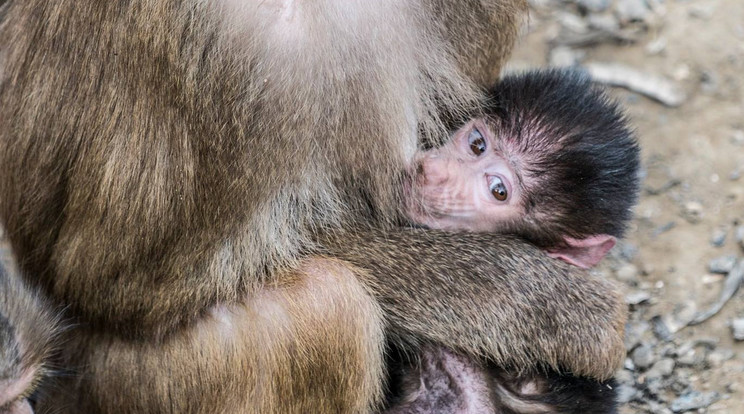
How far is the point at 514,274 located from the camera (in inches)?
116

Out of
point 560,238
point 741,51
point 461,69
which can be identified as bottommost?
point 560,238

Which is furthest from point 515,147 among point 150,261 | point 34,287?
point 34,287

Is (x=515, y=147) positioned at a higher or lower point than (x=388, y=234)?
higher

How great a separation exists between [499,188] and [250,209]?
801 millimetres

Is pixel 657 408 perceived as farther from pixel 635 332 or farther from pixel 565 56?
pixel 565 56

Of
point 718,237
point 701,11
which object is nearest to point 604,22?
point 701,11

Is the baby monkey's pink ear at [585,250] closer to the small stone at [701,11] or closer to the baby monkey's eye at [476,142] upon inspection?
the baby monkey's eye at [476,142]

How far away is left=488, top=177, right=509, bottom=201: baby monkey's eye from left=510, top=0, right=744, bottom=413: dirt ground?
901 mm

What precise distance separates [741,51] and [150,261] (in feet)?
9.47

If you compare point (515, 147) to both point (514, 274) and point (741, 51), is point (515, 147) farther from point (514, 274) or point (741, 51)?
point (741, 51)

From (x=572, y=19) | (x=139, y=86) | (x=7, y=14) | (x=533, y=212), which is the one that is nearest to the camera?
(x=139, y=86)

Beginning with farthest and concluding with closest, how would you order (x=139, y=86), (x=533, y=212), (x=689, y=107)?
(x=689, y=107) < (x=533, y=212) < (x=139, y=86)

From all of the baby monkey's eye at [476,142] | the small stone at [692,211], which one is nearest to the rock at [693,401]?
the small stone at [692,211]

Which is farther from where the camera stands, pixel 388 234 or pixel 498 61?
pixel 498 61
